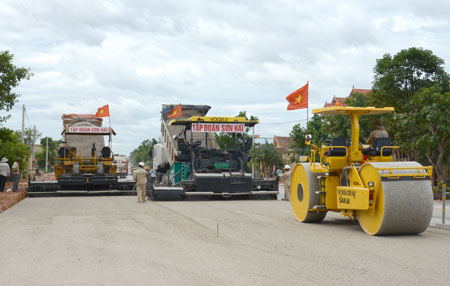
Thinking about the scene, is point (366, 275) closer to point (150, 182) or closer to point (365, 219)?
point (365, 219)

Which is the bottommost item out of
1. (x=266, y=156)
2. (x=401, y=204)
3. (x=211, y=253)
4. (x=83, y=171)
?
(x=211, y=253)

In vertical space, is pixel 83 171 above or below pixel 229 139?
below

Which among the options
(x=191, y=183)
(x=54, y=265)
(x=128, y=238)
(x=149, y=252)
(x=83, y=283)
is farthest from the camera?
(x=191, y=183)

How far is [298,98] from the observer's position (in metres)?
24.4

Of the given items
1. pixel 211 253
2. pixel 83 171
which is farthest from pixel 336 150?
pixel 83 171

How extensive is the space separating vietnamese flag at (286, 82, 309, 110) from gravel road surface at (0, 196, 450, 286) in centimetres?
1237

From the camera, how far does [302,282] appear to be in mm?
Result: 6082

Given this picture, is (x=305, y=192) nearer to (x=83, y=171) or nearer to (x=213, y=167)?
(x=213, y=167)

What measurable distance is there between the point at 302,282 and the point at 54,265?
304 centimetres

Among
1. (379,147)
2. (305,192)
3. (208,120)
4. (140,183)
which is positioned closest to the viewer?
(379,147)

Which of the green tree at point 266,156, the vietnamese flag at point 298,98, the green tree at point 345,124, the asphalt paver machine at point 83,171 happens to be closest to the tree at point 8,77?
the asphalt paver machine at point 83,171

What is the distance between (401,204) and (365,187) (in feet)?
2.50

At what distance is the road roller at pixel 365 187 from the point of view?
926cm

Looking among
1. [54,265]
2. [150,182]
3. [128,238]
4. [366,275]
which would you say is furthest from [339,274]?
[150,182]
